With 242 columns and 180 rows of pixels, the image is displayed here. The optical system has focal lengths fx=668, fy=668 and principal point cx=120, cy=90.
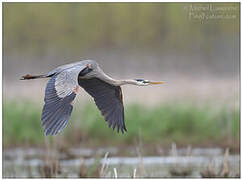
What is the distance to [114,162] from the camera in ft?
29.9

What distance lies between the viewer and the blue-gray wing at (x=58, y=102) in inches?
192

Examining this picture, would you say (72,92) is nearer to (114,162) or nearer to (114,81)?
(114,81)

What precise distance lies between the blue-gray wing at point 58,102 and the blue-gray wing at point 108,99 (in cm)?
99

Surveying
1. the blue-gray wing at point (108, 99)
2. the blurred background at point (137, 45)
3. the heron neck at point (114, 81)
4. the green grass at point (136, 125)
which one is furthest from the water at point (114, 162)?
the blurred background at point (137, 45)

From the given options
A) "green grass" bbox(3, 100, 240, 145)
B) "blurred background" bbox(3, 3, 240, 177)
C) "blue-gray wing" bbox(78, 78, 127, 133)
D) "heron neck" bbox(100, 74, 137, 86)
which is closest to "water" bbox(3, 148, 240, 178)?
"green grass" bbox(3, 100, 240, 145)

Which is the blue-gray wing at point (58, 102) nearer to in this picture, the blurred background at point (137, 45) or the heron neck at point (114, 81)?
the heron neck at point (114, 81)

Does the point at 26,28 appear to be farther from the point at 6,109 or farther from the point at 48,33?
the point at 6,109

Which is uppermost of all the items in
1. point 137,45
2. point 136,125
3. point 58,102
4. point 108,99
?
point 58,102

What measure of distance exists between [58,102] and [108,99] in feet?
4.23

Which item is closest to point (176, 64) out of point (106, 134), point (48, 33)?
point (48, 33)

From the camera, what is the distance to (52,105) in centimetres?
499

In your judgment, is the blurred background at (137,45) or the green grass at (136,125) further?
the blurred background at (137,45)

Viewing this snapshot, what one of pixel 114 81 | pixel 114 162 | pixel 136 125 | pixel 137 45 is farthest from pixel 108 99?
A: pixel 137 45

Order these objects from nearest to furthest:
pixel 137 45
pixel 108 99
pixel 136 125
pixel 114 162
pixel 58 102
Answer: pixel 58 102
pixel 108 99
pixel 114 162
pixel 136 125
pixel 137 45
